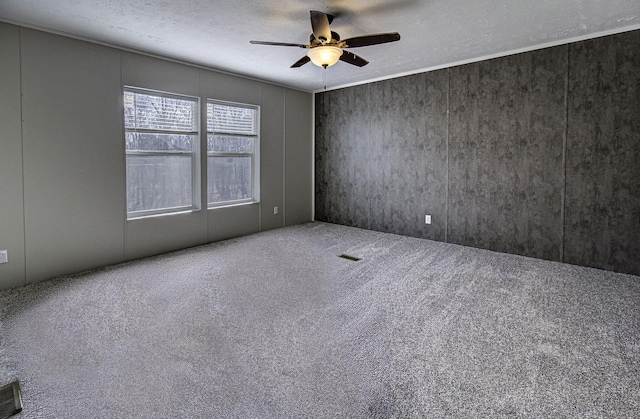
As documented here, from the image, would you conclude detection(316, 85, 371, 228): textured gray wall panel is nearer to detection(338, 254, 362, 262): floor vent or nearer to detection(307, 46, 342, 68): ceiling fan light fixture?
detection(338, 254, 362, 262): floor vent

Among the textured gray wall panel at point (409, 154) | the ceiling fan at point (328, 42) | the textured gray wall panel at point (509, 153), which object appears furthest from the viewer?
the textured gray wall panel at point (409, 154)

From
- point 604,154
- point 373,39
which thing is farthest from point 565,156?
point 373,39

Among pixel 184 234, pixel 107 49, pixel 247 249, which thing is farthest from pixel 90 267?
pixel 107 49

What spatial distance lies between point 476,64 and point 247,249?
380cm

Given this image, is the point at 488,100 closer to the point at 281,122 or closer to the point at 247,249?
the point at 281,122

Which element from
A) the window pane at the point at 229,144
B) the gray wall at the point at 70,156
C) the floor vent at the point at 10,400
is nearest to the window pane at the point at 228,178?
the window pane at the point at 229,144

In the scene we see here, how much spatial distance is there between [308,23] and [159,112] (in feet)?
7.31

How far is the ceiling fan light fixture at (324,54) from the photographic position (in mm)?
3051

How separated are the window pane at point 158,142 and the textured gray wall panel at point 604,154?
4594mm

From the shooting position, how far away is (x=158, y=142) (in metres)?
4.34

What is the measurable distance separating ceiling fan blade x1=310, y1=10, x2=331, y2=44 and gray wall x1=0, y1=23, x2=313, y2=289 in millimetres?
2381

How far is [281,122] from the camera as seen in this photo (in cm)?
586

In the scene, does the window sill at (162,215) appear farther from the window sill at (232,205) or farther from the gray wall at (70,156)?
the window sill at (232,205)

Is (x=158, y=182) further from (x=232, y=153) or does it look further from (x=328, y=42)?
(x=328, y=42)
